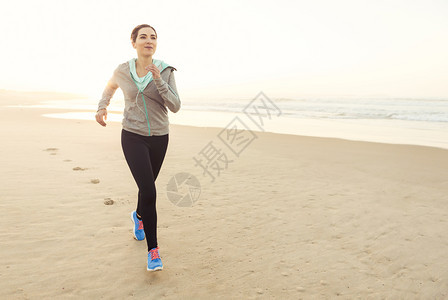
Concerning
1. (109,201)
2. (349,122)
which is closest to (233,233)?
(109,201)

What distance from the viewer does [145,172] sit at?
2.88 m

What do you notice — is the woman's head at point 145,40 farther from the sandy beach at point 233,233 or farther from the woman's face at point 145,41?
the sandy beach at point 233,233

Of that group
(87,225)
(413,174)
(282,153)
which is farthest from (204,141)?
(87,225)

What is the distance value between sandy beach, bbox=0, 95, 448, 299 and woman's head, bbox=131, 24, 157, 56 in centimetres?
210

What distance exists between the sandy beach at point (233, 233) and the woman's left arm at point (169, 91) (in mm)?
1618

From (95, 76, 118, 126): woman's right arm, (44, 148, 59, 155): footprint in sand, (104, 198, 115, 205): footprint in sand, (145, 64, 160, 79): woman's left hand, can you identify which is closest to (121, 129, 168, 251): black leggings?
(95, 76, 118, 126): woman's right arm

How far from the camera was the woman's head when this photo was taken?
2.94m

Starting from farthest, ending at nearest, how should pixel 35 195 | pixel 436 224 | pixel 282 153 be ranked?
1. pixel 282 153
2. pixel 35 195
3. pixel 436 224

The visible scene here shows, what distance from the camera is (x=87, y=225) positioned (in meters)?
3.94

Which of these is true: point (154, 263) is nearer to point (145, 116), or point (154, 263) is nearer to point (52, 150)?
point (145, 116)

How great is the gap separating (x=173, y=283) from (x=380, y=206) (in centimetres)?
367

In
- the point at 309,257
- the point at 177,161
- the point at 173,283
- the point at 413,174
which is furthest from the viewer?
the point at 177,161

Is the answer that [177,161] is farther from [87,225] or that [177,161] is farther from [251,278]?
[251,278]

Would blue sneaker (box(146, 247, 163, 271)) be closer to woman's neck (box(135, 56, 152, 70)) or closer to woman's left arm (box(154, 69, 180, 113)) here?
woman's left arm (box(154, 69, 180, 113))
